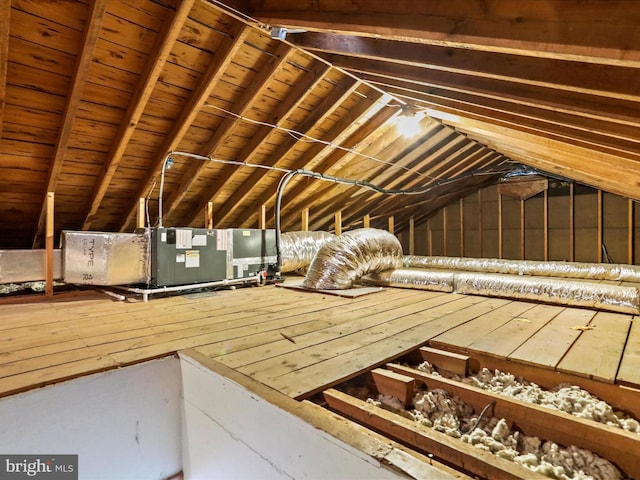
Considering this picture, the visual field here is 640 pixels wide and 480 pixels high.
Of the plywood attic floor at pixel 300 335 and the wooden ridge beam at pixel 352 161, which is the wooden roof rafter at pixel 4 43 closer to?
the plywood attic floor at pixel 300 335

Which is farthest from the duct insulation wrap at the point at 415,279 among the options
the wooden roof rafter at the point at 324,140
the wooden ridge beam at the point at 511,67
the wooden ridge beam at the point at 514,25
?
the wooden ridge beam at the point at 514,25

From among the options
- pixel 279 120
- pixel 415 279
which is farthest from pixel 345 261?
pixel 279 120

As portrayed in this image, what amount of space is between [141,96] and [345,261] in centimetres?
220

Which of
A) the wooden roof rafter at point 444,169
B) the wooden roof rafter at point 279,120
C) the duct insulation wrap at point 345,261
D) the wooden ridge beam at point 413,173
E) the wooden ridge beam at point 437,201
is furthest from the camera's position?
the wooden ridge beam at point 437,201

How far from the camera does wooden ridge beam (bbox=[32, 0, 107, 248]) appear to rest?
1.88 metres

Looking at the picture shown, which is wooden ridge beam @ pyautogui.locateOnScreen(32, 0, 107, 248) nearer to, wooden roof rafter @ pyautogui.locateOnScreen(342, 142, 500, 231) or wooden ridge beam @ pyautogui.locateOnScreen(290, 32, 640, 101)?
wooden ridge beam @ pyautogui.locateOnScreen(290, 32, 640, 101)

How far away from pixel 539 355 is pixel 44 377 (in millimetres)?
2145

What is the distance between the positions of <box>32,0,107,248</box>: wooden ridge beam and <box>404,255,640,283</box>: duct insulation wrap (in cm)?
432

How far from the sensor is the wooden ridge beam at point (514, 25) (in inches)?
31.1

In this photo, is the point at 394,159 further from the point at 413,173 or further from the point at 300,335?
the point at 300,335

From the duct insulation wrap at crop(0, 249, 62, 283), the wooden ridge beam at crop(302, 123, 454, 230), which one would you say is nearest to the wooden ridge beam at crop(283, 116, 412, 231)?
the wooden ridge beam at crop(302, 123, 454, 230)

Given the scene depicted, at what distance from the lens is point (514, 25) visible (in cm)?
95

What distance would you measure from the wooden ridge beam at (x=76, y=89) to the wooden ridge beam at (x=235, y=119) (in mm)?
1061

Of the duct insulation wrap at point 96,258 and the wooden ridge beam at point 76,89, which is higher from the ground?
the wooden ridge beam at point 76,89
